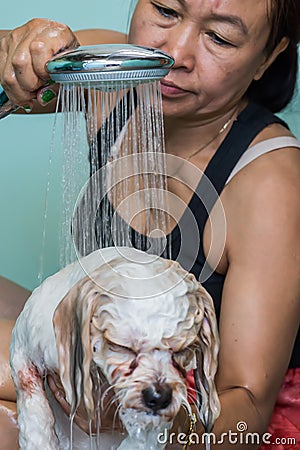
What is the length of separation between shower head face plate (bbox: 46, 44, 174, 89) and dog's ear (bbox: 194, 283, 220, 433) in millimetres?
170

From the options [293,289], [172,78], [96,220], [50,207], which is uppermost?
[172,78]

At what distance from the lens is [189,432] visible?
71 centimetres

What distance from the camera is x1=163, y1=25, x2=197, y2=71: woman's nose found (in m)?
0.92

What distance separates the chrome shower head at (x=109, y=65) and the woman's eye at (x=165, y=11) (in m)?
0.29

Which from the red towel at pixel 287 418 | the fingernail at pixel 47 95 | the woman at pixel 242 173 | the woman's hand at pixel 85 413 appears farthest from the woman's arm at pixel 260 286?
the fingernail at pixel 47 95

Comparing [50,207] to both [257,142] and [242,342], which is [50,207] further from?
[242,342]

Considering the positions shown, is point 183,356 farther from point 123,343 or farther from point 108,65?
point 108,65

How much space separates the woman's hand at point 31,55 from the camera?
700mm

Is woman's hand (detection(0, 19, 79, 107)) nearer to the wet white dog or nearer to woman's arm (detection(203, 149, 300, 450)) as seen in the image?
the wet white dog

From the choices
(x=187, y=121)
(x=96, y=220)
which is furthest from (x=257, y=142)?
(x=96, y=220)

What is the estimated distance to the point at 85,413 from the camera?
66 cm

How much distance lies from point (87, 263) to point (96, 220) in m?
0.11

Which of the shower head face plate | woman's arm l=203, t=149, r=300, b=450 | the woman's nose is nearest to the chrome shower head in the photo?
the shower head face plate

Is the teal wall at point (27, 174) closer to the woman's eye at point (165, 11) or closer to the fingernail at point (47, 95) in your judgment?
the woman's eye at point (165, 11)
